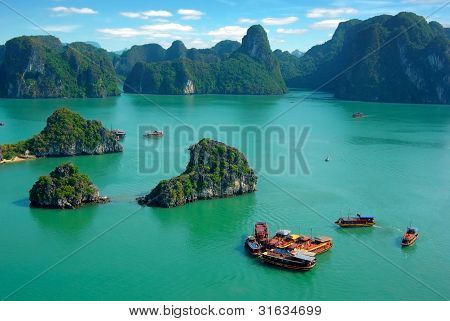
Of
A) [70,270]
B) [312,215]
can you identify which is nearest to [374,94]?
[312,215]

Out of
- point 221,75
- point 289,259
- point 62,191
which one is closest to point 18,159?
point 62,191

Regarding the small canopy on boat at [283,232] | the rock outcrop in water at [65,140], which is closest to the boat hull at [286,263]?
the small canopy on boat at [283,232]

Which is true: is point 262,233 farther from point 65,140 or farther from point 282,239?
point 65,140

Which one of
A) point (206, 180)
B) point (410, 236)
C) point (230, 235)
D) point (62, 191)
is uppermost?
point (206, 180)

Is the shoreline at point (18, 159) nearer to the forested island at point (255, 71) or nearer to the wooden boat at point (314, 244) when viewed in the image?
the wooden boat at point (314, 244)

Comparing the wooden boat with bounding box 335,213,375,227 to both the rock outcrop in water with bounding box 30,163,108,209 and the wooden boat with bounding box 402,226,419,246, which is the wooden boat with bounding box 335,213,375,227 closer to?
the wooden boat with bounding box 402,226,419,246

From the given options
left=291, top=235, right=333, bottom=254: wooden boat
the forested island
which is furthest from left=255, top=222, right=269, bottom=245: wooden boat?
the forested island

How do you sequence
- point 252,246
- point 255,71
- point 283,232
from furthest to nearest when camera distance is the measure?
point 255,71 < point 283,232 < point 252,246
